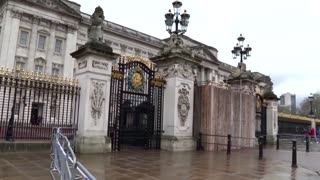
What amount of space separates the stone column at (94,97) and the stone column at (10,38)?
97.4 ft

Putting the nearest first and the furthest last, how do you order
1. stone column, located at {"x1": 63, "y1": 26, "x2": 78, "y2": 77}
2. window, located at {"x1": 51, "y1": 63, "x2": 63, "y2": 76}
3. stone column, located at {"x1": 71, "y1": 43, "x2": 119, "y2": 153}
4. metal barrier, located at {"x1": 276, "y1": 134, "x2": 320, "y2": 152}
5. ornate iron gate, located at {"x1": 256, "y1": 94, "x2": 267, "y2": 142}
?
stone column, located at {"x1": 71, "y1": 43, "x2": 119, "y2": 153}, metal barrier, located at {"x1": 276, "y1": 134, "x2": 320, "y2": 152}, ornate iron gate, located at {"x1": 256, "y1": 94, "x2": 267, "y2": 142}, window, located at {"x1": 51, "y1": 63, "x2": 63, "y2": 76}, stone column, located at {"x1": 63, "y1": 26, "x2": 78, "y2": 77}

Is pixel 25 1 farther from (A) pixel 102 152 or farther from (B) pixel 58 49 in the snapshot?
(A) pixel 102 152

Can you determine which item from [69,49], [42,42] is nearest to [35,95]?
[42,42]

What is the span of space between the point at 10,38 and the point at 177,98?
1228 inches

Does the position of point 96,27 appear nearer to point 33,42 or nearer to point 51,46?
point 33,42

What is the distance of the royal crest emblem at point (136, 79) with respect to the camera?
13008 millimetres

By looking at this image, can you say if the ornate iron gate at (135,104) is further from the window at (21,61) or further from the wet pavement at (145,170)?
the window at (21,61)

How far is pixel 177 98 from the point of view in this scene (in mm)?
13648

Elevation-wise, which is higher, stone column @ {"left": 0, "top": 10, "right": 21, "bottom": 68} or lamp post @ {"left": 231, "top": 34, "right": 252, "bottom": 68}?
stone column @ {"left": 0, "top": 10, "right": 21, "bottom": 68}

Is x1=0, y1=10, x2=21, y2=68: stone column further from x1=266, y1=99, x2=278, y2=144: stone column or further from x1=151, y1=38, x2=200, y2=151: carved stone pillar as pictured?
x1=266, y1=99, x2=278, y2=144: stone column

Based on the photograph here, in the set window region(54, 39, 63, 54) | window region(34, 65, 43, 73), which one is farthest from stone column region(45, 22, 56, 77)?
window region(34, 65, 43, 73)

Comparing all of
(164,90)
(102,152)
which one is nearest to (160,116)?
(164,90)

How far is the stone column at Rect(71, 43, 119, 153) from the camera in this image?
35.9 feet

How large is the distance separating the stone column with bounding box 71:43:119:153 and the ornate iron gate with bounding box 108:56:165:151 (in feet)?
2.19
